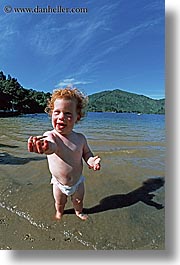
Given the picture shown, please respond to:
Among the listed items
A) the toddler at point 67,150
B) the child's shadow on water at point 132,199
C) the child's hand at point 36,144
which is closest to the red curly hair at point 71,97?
the toddler at point 67,150

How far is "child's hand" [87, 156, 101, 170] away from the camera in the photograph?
31.6 inches

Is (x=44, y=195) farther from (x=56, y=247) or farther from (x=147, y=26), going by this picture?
(x=147, y=26)

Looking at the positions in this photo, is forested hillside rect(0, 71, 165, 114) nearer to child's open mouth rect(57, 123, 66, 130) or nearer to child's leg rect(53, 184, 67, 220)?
child's open mouth rect(57, 123, 66, 130)

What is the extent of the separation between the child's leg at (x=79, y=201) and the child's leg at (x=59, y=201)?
0.02m

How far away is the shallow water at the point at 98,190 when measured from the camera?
860 mm

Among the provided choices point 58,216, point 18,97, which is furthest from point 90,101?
point 58,216

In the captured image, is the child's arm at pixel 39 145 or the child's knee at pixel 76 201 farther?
the child's knee at pixel 76 201

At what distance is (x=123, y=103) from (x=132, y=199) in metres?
0.24

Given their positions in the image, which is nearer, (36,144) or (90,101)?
(36,144)

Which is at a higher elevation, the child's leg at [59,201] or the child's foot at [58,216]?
the child's leg at [59,201]

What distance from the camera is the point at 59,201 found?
0.88 m

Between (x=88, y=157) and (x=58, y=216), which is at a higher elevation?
(x=88, y=157)

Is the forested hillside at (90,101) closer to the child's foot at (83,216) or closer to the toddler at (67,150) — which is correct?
the toddler at (67,150)

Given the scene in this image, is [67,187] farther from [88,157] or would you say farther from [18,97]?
[18,97]
